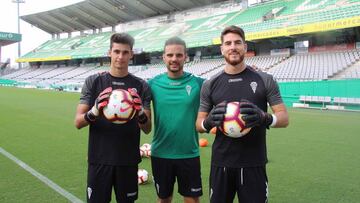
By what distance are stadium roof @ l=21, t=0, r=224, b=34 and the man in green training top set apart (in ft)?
126

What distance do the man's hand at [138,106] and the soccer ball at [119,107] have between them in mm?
29

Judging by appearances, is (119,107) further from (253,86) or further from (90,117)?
(253,86)

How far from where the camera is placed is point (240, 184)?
2.94 m

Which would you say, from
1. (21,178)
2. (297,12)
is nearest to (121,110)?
(21,178)

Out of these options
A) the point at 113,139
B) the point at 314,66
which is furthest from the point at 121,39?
the point at 314,66

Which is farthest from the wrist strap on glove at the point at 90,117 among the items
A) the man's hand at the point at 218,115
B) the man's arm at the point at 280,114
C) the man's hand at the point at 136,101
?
the man's arm at the point at 280,114

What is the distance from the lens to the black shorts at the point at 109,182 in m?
3.18

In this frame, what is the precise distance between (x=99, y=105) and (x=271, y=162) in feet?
15.0

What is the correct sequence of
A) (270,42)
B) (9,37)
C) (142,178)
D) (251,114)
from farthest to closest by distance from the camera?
(9,37), (270,42), (142,178), (251,114)

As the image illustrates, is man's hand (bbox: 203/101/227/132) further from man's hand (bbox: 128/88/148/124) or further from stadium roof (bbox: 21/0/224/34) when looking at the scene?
stadium roof (bbox: 21/0/224/34)

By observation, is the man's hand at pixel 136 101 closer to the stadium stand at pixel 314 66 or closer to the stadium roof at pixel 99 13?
the stadium stand at pixel 314 66

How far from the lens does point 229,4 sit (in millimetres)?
39156

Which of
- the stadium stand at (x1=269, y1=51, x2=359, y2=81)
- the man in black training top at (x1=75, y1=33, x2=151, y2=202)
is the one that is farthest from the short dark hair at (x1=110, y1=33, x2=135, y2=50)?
the stadium stand at (x1=269, y1=51, x2=359, y2=81)

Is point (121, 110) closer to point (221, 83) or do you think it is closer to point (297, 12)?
point (221, 83)
